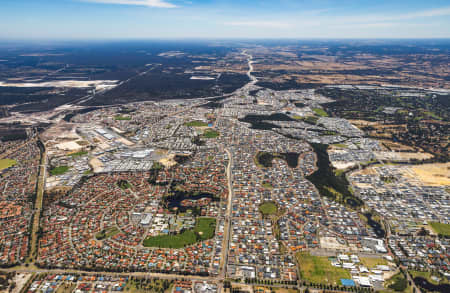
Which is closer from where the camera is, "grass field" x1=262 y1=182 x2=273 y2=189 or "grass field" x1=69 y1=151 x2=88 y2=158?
"grass field" x1=262 y1=182 x2=273 y2=189

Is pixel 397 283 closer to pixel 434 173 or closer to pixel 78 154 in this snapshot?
pixel 434 173

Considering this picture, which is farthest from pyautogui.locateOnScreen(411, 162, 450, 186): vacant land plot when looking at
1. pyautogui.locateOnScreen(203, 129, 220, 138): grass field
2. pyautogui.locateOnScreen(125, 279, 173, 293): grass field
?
pyautogui.locateOnScreen(125, 279, 173, 293): grass field

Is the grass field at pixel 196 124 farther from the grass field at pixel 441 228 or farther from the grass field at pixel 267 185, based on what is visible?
the grass field at pixel 441 228

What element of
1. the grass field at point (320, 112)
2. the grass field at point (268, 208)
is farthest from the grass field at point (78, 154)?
the grass field at point (320, 112)

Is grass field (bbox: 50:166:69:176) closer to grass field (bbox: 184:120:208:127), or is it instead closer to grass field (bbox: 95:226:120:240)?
grass field (bbox: 95:226:120:240)

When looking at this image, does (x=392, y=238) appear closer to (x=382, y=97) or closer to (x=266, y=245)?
(x=266, y=245)

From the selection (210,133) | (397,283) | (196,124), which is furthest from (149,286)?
(196,124)

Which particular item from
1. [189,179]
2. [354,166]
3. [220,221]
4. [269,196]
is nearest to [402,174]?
[354,166]
